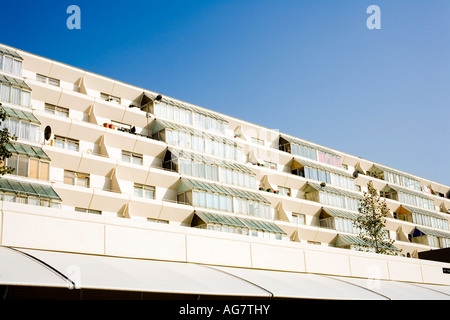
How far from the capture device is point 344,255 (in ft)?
104

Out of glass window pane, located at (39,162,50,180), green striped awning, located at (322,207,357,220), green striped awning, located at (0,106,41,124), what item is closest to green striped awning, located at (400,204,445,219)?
green striped awning, located at (322,207,357,220)

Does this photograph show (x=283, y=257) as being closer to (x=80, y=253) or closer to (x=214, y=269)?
(x=214, y=269)

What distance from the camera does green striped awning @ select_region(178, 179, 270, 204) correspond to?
4803cm

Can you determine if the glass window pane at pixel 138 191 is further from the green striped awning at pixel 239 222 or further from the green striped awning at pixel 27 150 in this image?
the green striped awning at pixel 27 150

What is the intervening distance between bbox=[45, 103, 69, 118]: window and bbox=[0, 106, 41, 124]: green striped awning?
3607 millimetres

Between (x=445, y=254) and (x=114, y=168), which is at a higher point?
(x=114, y=168)

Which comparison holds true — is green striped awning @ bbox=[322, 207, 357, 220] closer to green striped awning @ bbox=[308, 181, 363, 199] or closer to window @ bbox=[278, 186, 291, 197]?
green striped awning @ bbox=[308, 181, 363, 199]

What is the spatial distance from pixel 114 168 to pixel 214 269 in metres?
23.2

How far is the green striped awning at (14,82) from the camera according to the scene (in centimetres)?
4138

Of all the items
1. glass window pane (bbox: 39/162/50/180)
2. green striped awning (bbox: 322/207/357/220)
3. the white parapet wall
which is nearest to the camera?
the white parapet wall

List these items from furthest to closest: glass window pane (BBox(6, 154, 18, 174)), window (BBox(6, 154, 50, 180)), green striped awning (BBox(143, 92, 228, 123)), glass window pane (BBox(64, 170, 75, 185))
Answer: green striped awning (BBox(143, 92, 228, 123)), glass window pane (BBox(64, 170, 75, 185)), window (BBox(6, 154, 50, 180)), glass window pane (BBox(6, 154, 18, 174))

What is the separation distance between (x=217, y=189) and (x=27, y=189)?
18.1 m
